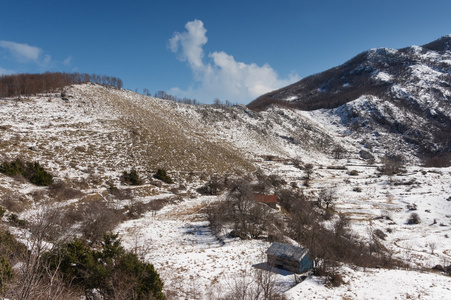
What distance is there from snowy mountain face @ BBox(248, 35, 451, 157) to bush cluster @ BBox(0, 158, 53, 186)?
344 feet

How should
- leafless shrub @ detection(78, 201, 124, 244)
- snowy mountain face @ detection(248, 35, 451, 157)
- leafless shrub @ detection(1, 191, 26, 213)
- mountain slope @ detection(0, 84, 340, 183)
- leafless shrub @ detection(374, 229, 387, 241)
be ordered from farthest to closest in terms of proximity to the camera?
snowy mountain face @ detection(248, 35, 451, 157), mountain slope @ detection(0, 84, 340, 183), leafless shrub @ detection(374, 229, 387, 241), leafless shrub @ detection(1, 191, 26, 213), leafless shrub @ detection(78, 201, 124, 244)

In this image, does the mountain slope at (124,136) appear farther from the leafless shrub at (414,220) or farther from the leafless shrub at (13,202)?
the leafless shrub at (414,220)

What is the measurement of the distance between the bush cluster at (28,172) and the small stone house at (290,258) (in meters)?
24.0

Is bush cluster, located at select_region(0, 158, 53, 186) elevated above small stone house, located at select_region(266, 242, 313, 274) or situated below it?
above

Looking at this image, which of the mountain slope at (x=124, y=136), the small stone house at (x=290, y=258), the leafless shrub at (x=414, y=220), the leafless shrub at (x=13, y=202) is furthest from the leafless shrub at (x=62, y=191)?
the leafless shrub at (x=414, y=220)

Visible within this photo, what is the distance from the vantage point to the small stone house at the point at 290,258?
15.1 m

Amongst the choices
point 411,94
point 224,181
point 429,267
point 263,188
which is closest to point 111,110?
point 224,181

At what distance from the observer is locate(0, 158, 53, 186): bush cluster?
76.3 ft

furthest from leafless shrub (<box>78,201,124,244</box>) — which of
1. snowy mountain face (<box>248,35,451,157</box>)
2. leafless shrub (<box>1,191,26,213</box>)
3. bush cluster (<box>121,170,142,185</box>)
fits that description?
snowy mountain face (<box>248,35,451,157</box>)

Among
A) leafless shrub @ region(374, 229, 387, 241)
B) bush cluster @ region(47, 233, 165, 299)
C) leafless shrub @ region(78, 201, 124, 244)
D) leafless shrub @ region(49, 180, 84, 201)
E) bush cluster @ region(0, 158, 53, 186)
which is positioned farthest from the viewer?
leafless shrub @ region(374, 229, 387, 241)

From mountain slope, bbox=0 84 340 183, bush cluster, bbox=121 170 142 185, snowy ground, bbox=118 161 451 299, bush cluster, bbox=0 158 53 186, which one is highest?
mountain slope, bbox=0 84 340 183

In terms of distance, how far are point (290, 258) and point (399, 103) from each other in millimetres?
165437

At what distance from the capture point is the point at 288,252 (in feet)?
51.2

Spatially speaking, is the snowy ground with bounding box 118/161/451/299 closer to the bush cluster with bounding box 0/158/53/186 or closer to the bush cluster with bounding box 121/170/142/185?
the bush cluster with bounding box 121/170/142/185
